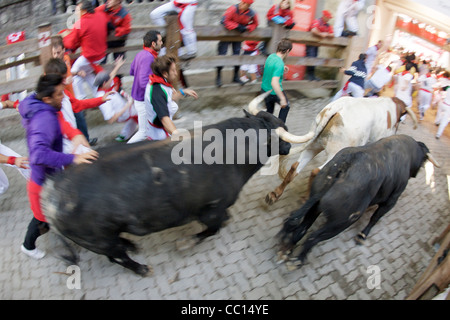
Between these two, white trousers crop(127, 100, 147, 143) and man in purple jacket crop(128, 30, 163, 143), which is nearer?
man in purple jacket crop(128, 30, 163, 143)

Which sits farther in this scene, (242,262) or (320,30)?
(320,30)

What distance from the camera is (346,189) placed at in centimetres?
313

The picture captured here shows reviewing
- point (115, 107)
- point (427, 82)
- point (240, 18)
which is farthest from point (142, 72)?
point (427, 82)

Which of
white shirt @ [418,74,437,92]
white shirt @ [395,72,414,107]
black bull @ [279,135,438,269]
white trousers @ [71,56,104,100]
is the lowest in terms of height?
white shirt @ [418,74,437,92]

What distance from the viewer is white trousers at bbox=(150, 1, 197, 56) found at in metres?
5.35

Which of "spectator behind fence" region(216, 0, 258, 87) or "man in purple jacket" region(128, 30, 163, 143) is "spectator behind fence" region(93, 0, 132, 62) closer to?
"man in purple jacket" region(128, 30, 163, 143)

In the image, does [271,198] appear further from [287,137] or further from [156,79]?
[156,79]

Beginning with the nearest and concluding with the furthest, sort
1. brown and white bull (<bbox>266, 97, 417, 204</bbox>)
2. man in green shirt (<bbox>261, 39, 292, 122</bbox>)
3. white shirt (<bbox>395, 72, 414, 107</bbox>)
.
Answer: brown and white bull (<bbox>266, 97, 417, 204</bbox>), man in green shirt (<bbox>261, 39, 292, 122</bbox>), white shirt (<bbox>395, 72, 414, 107</bbox>)

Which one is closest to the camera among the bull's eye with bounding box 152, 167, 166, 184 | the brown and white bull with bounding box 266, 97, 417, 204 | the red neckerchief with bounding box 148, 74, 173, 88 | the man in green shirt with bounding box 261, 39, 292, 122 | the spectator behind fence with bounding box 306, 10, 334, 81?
the bull's eye with bounding box 152, 167, 166, 184

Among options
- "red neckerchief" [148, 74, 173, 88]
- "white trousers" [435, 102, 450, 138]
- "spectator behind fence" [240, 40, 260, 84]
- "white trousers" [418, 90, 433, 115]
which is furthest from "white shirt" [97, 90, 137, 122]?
"white trousers" [418, 90, 433, 115]

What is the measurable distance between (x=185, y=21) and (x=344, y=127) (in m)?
3.14

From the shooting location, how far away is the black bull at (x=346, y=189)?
124 inches

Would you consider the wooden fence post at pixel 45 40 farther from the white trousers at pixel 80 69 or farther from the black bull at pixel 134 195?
the black bull at pixel 134 195

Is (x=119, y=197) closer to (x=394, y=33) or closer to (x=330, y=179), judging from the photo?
(x=330, y=179)
